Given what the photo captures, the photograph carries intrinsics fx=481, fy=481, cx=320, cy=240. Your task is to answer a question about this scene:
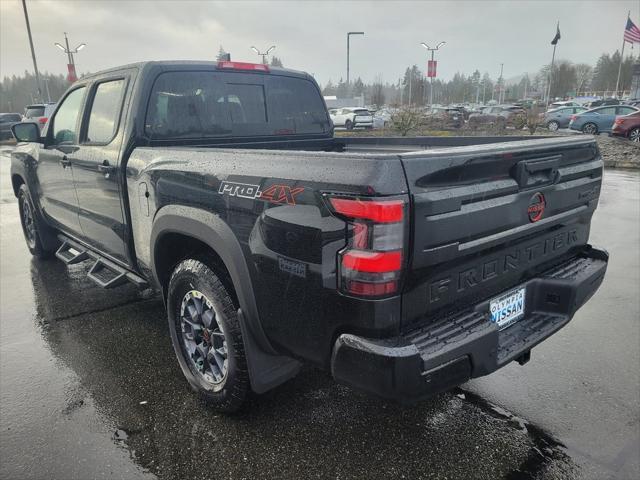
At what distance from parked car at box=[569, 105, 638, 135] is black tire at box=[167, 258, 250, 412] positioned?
2458cm

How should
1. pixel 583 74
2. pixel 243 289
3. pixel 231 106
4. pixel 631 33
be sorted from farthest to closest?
pixel 583 74 → pixel 631 33 → pixel 231 106 → pixel 243 289

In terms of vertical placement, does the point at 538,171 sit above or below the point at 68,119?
below

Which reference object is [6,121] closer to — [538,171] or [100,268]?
[100,268]

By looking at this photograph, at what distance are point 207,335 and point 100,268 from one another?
1793 millimetres

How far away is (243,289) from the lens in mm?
2324

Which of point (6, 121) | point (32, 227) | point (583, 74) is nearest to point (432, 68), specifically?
point (6, 121)

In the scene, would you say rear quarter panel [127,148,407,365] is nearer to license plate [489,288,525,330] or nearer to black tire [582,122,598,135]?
license plate [489,288,525,330]

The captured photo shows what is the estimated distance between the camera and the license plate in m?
2.32

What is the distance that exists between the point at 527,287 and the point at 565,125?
29538mm

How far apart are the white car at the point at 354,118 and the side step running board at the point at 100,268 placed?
1057 inches

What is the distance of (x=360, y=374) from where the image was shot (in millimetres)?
1898

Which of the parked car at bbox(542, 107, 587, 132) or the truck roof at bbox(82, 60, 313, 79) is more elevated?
the truck roof at bbox(82, 60, 313, 79)

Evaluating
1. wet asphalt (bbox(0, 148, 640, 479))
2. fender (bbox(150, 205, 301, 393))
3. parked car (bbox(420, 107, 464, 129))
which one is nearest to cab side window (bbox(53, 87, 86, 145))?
wet asphalt (bbox(0, 148, 640, 479))

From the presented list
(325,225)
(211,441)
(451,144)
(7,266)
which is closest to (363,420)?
(211,441)
